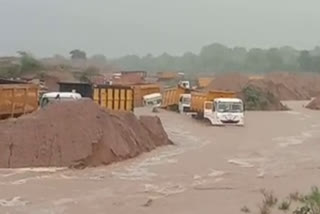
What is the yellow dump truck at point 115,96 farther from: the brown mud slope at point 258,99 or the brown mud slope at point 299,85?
the brown mud slope at point 299,85

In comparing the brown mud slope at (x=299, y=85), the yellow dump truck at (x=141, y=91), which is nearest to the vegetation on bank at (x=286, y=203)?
the yellow dump truck at (x=141, y=91)

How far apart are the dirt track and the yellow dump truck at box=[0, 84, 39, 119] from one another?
19.7ft

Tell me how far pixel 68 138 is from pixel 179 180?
5.02 meters

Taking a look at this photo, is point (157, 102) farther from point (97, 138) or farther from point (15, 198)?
point (15, 198)

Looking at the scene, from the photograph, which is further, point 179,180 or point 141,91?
point 141,91

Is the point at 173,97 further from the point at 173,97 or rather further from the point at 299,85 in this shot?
the point at 299,85

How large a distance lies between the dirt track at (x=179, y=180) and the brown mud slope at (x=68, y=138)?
0.70m

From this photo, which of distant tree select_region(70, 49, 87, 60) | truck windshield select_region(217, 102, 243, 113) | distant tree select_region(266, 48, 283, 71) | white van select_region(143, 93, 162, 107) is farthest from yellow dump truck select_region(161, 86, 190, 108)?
distant tree select_region(266, 48, 283, 71)

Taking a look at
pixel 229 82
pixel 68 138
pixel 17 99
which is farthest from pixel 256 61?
pixel 68 138

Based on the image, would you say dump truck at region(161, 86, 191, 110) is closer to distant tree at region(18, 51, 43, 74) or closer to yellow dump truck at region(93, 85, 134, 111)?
yellow dump truck at region(93, 85, 134, 111)

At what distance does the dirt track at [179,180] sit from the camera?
18712 mm

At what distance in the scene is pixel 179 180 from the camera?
77.5 ft

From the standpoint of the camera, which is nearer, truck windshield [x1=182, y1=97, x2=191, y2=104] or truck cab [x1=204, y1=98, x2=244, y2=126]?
truck cab [x1=204, y1=98, x2=244, y2=126]

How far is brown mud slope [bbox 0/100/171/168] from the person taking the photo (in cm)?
2580
